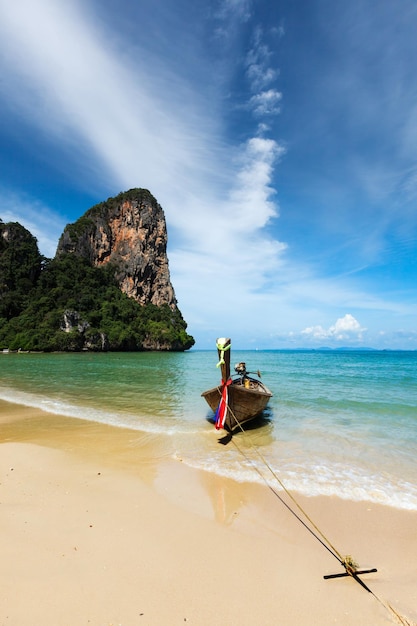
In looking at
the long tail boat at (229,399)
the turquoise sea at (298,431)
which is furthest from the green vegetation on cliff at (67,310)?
the long tail boat at (229,399)

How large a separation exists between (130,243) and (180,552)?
10410cm

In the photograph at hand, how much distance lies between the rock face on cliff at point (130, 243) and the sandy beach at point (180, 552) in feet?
313

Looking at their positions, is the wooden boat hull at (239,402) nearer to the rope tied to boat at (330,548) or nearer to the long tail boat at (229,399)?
the long tail boat at (229,399)

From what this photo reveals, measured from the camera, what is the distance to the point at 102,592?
2666mm

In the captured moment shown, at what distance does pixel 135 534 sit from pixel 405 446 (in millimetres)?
6966

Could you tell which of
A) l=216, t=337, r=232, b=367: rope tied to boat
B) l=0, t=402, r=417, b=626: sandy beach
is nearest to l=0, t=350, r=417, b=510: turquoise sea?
l=0, t=402, r=417, b=626: sandy beach

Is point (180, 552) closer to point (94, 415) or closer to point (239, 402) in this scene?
point (239, 402)

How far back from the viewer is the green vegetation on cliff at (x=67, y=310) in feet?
227

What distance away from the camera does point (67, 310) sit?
7112 centimetres

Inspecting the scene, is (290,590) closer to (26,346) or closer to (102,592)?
(102,592)

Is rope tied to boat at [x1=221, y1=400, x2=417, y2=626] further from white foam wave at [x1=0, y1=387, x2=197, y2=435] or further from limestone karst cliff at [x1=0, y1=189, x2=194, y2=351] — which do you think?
limestone karst cliff at [x1=0, y1=189, x2=194, y2=351]

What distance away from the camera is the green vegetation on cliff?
227ft

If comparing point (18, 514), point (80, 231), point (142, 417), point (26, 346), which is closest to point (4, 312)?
point (26, 346)

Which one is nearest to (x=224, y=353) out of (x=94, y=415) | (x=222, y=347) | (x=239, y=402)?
(x=222, y=347)
